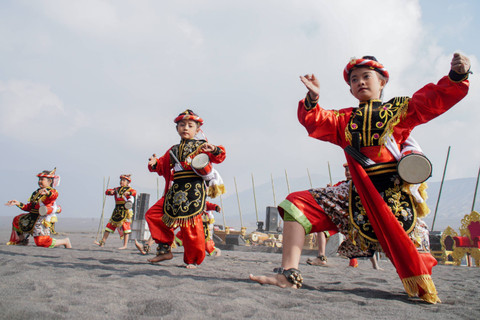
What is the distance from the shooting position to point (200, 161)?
157 inches

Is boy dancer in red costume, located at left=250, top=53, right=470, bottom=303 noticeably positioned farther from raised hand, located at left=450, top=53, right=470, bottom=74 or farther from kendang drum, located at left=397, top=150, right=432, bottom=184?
kendang drum, located at left=397, top=150, right=432, bottom=184

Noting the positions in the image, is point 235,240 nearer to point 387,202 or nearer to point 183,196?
point 183,196

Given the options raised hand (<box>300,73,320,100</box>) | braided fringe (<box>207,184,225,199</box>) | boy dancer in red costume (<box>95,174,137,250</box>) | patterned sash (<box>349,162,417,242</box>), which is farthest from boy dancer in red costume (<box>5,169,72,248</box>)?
patterned sash (<box>349,162,417,242</box>)

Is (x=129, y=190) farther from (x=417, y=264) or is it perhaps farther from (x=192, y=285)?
(x=417, y=264)

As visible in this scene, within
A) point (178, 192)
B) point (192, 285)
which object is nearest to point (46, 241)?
point (178, 192)

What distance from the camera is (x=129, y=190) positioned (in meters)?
8.42

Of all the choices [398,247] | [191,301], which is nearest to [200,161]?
[191,301]

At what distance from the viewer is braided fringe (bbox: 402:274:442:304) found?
2.11 meters

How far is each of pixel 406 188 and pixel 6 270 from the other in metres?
3.31

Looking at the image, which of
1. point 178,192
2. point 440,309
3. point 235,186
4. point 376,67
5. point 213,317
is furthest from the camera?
point 235,186

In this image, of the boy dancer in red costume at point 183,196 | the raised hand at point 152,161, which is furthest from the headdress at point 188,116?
the raised hand at point 152,161

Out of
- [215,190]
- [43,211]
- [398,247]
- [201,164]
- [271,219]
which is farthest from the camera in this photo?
[271,219]

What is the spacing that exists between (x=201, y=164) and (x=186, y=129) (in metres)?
0.77

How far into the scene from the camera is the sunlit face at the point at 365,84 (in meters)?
2.72
